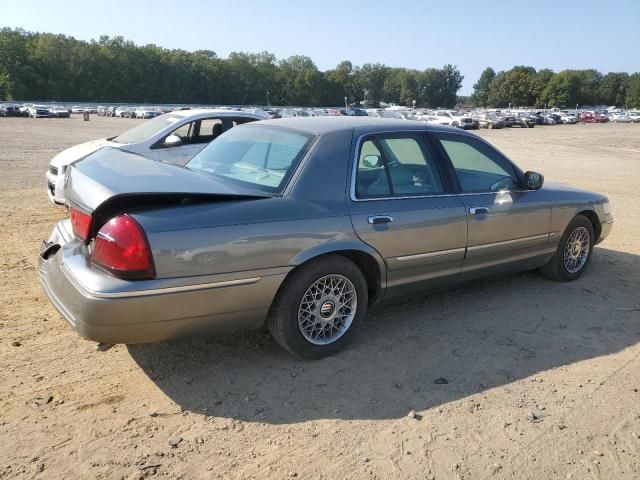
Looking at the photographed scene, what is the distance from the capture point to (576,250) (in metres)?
5.66

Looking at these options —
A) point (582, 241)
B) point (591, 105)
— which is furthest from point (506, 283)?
point (591, 105)

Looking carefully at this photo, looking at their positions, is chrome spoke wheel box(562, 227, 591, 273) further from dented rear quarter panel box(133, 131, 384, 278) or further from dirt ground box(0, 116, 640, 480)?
dented rear quarter panel box(133, 131, 384, 278)

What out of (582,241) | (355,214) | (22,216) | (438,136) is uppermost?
(438,136)

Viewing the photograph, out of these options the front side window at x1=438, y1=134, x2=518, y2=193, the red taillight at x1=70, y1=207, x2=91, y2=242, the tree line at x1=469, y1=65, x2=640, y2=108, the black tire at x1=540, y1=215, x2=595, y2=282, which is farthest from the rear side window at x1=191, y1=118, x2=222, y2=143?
the tree line at x1=469, y1=65, x2=640, y2=108

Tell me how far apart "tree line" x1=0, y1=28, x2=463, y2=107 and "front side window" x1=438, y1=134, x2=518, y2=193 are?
113 m

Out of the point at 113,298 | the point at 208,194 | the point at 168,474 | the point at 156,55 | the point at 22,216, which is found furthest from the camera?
the point at 156,55

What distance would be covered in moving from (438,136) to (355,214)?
1.23 metres

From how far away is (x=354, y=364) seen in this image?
381cm

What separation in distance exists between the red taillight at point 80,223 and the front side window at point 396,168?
1.77 m

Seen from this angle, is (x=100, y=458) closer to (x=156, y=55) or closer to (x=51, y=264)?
(x=51, y=264)

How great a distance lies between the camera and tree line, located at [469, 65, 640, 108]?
479 ft

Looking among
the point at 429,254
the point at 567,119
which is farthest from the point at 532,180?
the point at 567,119

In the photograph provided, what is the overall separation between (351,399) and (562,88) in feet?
525

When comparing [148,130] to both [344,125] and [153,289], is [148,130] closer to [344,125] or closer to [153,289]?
[344,125]
